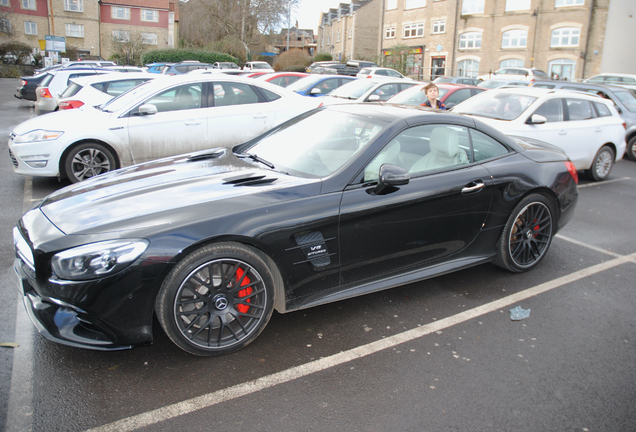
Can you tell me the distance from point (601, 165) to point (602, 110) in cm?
105

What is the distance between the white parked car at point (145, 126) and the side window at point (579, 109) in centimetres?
521

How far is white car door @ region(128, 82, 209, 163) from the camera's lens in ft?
23.3

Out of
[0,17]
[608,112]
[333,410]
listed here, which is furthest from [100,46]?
[333,410]

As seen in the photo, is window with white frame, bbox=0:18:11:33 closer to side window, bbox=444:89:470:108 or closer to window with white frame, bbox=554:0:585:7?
window with white frame, bbox=554:0:585:7

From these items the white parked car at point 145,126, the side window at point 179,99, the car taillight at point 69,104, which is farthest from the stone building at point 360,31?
the side window at point 179,99

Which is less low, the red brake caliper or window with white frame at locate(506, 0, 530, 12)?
window with white frame at locate(506, 0, 530, 12)

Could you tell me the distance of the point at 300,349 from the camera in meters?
3.26

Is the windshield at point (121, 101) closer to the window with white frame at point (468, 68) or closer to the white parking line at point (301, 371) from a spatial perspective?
the white parking line at point (301, 371)

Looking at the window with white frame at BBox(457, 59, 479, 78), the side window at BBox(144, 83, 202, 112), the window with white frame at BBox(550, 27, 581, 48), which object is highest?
the window with white frame at BBox(550, 27, 581, 48)

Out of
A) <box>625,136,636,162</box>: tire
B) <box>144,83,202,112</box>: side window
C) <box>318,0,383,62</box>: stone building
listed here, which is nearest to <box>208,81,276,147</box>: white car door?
<box>144,83,202,112</box>: side window

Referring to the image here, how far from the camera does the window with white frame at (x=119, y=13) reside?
60625 mm

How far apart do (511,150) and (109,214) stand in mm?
3484

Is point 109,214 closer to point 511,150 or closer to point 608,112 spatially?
point 511,150

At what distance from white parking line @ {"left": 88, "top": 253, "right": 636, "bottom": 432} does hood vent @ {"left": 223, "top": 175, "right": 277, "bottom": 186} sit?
4.21ft
